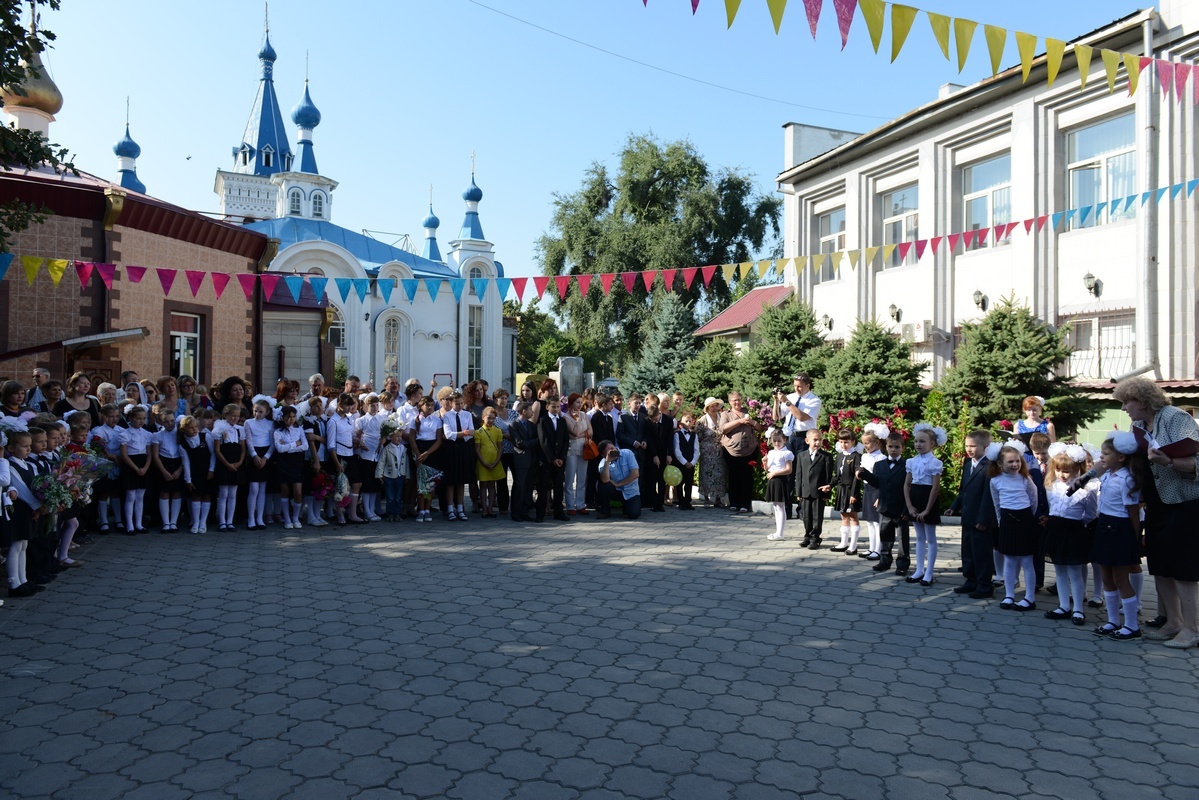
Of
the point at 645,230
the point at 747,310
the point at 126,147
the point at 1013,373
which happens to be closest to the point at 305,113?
the point at 126,147

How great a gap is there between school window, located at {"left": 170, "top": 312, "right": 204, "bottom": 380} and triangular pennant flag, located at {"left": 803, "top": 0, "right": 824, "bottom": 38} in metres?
15.1

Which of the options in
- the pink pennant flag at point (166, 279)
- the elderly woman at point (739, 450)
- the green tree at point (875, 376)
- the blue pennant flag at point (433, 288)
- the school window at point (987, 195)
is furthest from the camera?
the blue pennant flag at point (433, 288)

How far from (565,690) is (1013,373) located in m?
10.5

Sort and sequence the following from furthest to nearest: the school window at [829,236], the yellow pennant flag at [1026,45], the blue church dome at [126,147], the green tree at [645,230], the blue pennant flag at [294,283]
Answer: the blue church dome at [126,147] < the green tree at [645,230] < the school window at [829,236] < the blue pennant flag at [294,283] < the yellow pennant flag at [1026,45]

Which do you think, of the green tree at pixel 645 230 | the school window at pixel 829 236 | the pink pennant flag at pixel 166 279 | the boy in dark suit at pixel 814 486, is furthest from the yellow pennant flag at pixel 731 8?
the green tree at pixel 645 230

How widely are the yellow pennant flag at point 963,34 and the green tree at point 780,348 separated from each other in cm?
1161

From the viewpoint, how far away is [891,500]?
343 inches

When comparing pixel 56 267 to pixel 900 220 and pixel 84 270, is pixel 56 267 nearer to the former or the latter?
pixel 84 270

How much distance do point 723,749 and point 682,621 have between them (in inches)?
97.1

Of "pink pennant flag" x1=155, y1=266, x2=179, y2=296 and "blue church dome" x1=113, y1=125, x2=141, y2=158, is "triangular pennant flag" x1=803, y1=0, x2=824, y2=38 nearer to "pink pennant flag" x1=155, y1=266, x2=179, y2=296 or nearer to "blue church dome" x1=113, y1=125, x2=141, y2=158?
"pink pennant flag" x1=155, y1=266, x2=179, y2=296

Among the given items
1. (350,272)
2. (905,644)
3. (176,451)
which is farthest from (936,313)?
(350,272)

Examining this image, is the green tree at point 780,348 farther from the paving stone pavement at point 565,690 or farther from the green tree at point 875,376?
the paving stone pavement at point 565,690

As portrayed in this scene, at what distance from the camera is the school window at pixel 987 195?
17828 mm

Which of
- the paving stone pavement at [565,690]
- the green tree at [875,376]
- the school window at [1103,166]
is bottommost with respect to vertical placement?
the paving stone pavement at [565,690]
